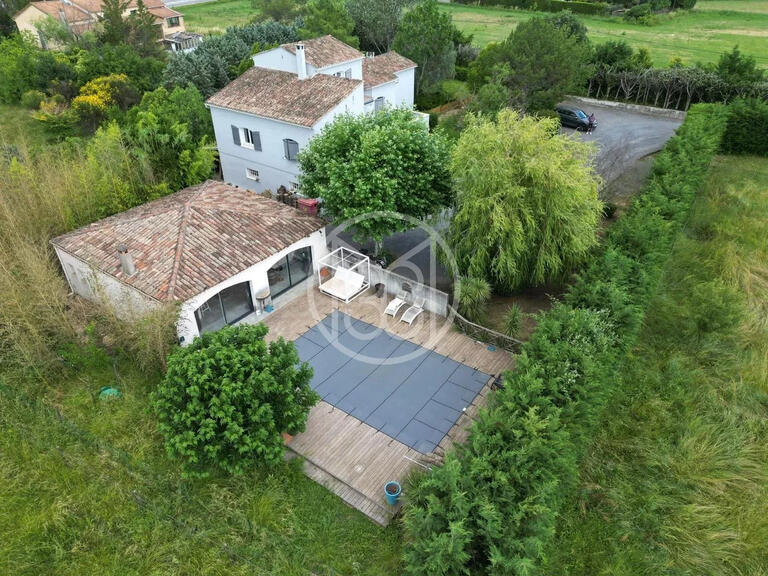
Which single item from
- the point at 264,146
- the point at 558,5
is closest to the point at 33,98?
the point at 264,146

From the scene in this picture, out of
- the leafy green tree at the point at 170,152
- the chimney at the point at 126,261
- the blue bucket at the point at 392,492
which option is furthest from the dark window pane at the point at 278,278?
the blue bucket at the point at 392,492

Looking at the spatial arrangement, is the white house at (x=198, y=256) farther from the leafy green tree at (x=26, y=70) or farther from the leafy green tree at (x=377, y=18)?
the leafy green tree at (x=377, y=18)

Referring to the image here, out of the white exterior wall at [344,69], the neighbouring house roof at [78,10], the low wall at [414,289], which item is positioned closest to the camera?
the low wall at [414,289]

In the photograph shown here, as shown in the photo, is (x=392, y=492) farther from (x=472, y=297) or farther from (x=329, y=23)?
→ (x=329, y=23)

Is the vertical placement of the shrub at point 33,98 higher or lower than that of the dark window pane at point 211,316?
higher

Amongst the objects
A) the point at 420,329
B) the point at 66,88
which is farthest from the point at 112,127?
the point at 66,88

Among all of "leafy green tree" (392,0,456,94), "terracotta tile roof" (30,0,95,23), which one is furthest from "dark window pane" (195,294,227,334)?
"terracotta tile roof" (30,0,95,23)
